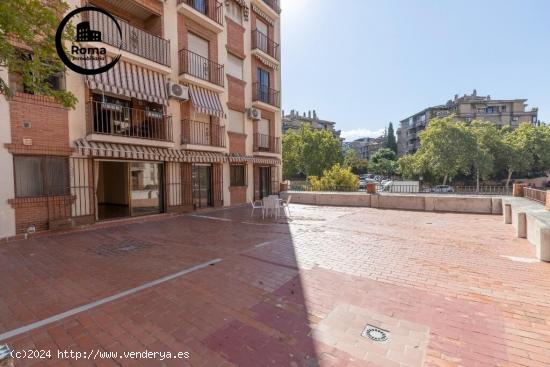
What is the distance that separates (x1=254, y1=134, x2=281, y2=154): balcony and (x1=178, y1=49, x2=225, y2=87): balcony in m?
4.57

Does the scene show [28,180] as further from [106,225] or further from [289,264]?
[289,264]

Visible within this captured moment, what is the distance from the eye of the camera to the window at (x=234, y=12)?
16487 millimetres

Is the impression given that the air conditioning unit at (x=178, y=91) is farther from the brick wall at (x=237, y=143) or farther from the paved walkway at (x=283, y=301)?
the paved walkway at (x=283, y=301)

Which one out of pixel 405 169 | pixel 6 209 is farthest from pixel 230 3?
pixel 405 169

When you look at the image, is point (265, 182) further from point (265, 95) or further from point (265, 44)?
point (265, 44)

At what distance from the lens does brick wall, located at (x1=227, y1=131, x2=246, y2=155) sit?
1629 centimetres

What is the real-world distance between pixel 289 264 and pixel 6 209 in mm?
8727

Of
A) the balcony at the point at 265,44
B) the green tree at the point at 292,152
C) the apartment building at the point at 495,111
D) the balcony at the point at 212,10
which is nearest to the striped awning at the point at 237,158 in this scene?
the balcony at the point at 212,10

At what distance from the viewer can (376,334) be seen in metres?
3.17

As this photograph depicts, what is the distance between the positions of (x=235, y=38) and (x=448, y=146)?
95.4 feet

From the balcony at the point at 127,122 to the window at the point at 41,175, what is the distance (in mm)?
1637

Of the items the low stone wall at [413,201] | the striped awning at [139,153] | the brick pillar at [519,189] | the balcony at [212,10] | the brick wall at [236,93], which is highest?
the balcony at [212,10]

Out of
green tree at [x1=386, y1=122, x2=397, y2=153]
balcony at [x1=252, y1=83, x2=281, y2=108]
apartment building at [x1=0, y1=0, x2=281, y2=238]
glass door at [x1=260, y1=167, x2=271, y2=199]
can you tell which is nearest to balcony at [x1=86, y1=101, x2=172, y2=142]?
apartment building at [x1=0, y1=0, x2=281, y2=238]

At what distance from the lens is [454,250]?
263 inches
